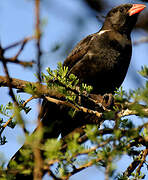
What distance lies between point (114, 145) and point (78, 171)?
0.32 m

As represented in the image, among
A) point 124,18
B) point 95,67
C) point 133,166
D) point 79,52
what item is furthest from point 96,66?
point 133,166

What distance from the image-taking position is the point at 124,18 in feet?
14.2

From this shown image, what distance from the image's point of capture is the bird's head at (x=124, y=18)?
421cm

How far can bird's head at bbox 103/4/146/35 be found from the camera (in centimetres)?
421

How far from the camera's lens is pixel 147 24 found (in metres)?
1.75

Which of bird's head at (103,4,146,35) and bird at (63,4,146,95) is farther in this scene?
bird's head at (103,4,146,35)

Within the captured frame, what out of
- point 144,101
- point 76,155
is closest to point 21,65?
point 76,155

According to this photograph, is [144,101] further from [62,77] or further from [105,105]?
[105,105]

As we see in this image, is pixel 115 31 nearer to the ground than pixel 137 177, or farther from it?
farther from it

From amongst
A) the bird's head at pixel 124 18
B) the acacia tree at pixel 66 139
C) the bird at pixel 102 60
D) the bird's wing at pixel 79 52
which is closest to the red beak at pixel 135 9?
the bird's head at pixel 124 18

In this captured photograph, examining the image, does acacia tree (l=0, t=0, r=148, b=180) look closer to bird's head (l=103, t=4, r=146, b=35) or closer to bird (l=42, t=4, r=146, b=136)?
bird (l=42, t=4, r=146, b=136)

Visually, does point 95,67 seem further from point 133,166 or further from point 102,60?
point 133,166

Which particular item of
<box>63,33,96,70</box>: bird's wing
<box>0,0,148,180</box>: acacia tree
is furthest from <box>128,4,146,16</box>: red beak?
<box>0,0,148,180</box>: acacia tree

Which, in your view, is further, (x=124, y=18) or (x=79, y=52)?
(x=124, y=18)
